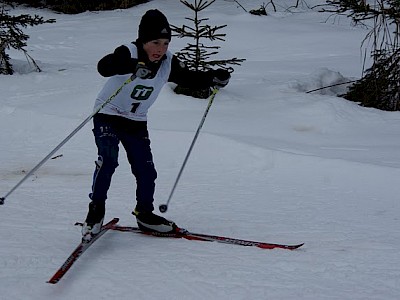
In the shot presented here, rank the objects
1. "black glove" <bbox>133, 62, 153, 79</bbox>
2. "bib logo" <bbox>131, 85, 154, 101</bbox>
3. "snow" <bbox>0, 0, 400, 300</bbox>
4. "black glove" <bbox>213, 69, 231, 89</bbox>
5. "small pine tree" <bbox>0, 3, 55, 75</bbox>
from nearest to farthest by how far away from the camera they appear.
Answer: "snow" <bbox>0, 0, 400, 300</bbox>, "black glove" <bbox>133, 62, 153, 79</bbox>, "bib logo" <bbox>131, 85, 154, 101</bbox>, "black glove" <bbox>213, 69, 231, 89</bbox>, "small pine tree" <bbox>0, 3, 55, 75</bbox>

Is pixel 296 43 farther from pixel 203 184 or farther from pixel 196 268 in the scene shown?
pixel 196 268

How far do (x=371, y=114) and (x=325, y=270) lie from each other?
5618mm

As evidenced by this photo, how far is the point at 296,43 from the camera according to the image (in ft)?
45.4

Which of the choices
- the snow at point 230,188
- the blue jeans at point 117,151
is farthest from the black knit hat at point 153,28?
the snow at point 230,188

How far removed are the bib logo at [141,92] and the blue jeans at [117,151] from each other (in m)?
0.20

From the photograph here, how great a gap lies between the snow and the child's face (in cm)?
135

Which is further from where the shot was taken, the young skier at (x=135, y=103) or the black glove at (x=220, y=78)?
the black glove at (x=220, y=78)

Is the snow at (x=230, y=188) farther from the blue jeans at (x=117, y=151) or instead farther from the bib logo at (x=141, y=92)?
the bib logo at (x=141, y=92)

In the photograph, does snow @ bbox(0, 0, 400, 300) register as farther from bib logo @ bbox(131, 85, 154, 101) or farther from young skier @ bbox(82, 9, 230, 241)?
bib logo @ bbox(131, 85, 154, 101)

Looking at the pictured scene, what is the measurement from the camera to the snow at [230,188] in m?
3.73

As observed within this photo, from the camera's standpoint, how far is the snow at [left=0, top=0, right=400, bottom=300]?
3729 millimetres

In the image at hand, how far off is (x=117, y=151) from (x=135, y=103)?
0.36m

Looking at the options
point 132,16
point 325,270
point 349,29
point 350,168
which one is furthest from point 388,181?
point 132,16

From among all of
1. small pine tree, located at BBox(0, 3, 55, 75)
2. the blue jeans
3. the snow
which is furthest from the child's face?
small pine tree, located at BBox(0, 3, 55, 75)
